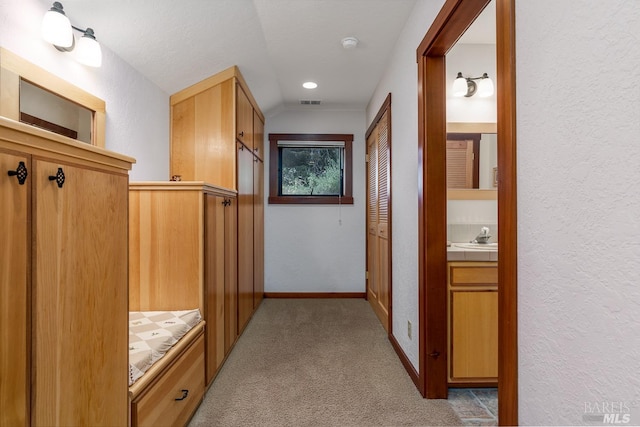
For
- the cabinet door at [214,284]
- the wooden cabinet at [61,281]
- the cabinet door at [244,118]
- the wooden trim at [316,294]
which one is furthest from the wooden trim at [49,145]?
the wooden trim at [316,294]

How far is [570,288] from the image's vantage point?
2.68ft

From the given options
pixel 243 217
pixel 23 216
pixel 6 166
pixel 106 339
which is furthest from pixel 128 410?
pixel 243 217

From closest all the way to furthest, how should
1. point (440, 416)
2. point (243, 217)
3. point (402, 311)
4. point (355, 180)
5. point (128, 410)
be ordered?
point (128, 410) < point (440, 416) < point (402, 311) < point (243, 217) < point (355, 180)

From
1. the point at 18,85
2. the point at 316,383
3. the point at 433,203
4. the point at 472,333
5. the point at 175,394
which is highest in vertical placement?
the point at 18,85

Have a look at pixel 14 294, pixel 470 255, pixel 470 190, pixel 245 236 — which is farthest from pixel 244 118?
pixel 14 294

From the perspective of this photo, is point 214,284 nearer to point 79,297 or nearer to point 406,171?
point 79,297

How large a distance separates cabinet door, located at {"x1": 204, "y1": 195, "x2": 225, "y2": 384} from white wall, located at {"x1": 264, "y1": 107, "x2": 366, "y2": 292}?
1.97 meters

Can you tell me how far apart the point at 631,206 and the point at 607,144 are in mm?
141

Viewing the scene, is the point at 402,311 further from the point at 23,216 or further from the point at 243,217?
the point at 23,216

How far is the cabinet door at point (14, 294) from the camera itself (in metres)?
0.65

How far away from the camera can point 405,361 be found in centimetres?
229

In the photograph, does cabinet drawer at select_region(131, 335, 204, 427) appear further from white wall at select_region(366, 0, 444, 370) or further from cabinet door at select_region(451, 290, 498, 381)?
cabinet door at select_region(451, 290, 498, 381)

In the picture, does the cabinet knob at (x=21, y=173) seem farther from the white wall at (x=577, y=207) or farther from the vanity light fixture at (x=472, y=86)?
the vanity light fixture at (x=472, y=86)

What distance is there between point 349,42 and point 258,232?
2.23 metres
